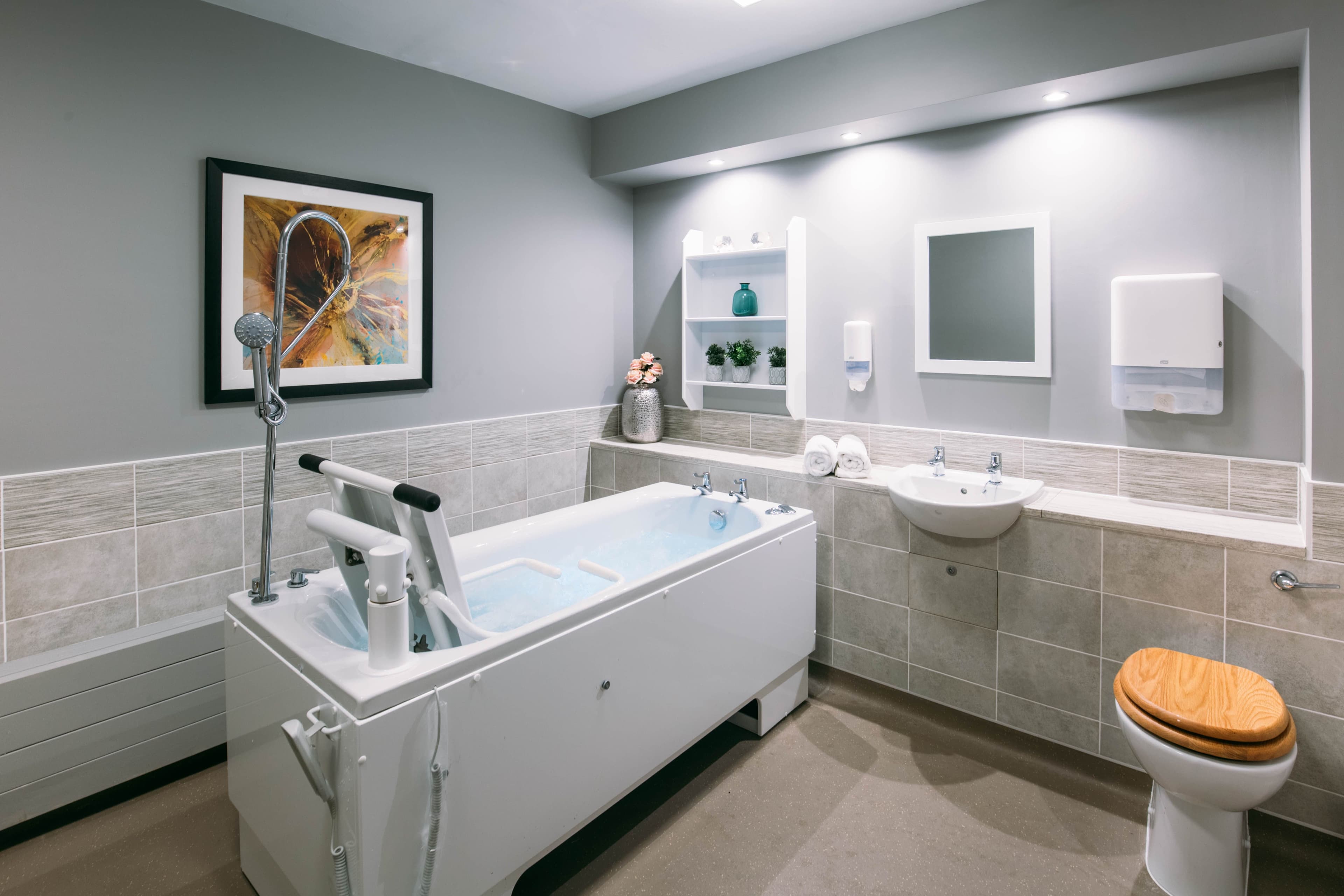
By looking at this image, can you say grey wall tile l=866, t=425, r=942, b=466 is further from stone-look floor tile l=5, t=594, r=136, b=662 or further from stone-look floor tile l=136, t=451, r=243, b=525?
stone-look floor tile l=5, t=594, r=136, b=662

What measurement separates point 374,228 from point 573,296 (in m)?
1.14

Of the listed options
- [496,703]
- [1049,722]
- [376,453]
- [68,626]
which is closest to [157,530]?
[68,626]

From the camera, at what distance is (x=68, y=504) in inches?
86.6

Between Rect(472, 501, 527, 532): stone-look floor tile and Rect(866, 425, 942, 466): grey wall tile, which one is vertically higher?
Rect(866, 425, 942, 466): grey wall tile

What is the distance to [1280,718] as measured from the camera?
5.58 ft

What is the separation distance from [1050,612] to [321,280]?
116 inches

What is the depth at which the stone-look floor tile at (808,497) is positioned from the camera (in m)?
2.97

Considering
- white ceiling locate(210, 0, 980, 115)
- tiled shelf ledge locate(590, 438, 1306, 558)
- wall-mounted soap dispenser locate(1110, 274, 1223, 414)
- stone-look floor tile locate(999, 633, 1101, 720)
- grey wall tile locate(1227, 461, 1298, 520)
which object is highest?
white ceiling locate(210, 0, 980, 115)

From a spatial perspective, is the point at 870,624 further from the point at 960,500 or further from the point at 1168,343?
the point at 1168,343

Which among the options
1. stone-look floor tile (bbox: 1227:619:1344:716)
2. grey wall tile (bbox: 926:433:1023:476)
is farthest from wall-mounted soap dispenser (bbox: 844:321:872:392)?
stone-look floor tile (bbox: 1227:619:1344:716)

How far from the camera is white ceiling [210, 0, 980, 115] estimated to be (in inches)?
98.4

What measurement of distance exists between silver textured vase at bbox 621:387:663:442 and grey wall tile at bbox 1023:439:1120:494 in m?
1.82

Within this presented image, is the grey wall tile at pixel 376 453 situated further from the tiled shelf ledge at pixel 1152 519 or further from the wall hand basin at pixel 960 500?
the wall hand basin at pixel 960 500

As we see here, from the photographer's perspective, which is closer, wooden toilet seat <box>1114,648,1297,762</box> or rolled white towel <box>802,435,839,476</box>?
wooden toilet seat <box>1114,648,1297,762</box>
